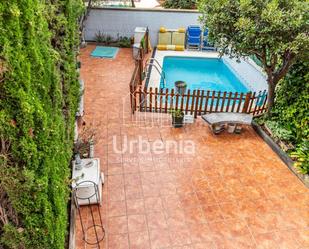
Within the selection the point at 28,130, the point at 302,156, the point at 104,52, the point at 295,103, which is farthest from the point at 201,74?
the point at 28,130

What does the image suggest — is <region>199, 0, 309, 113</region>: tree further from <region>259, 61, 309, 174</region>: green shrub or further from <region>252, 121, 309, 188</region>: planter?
<region>252, 121, 309, 188</region>: planter

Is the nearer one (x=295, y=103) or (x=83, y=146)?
(x=83, y=146)

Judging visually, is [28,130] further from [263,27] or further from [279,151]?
[279,151]

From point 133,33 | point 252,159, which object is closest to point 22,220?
point 252,159

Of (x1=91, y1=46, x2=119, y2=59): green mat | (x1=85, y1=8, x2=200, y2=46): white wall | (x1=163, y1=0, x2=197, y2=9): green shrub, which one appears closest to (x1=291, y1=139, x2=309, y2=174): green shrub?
(x1=91, y1=46, x2=119, y2=59): green mat

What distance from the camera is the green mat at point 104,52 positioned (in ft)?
39.3

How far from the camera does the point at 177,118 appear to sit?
707 centimetres

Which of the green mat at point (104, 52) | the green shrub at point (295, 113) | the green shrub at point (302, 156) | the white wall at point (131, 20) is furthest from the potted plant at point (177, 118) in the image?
the white wall at point (131, 20)

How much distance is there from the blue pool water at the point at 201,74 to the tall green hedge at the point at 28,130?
869cm

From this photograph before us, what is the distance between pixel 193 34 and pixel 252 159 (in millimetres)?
8738

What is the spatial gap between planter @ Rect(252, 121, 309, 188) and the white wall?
26.5 feet

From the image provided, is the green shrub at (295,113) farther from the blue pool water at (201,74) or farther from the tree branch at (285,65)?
the blue pool water at (201,74)

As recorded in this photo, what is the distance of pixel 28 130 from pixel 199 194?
375 centimetres

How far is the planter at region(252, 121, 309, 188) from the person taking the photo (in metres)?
5.56
